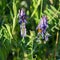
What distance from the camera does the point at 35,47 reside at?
2037 millimetres

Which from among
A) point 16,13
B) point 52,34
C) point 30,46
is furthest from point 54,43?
point 16,13

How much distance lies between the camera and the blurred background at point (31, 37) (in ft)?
6.76

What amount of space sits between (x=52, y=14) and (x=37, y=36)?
187 mm

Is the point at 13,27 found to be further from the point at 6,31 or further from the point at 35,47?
the point at 35,47

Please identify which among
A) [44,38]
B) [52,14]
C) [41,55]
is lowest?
[41,55]

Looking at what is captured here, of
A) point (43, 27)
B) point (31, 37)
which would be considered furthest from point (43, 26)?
point (31, 37)

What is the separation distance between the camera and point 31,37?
204cm

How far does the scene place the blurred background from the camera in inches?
81.1

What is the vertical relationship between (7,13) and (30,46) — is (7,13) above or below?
above

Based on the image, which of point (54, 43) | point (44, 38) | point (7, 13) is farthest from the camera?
point (7, 13)

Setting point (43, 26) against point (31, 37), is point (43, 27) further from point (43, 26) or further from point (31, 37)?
point (31, 37)

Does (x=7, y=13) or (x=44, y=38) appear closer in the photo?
(x=44, y=38)

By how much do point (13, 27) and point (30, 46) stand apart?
21 cm

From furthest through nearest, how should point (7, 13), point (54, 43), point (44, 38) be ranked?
point (7, 13)
point (54, 43)
point (44, 38)
